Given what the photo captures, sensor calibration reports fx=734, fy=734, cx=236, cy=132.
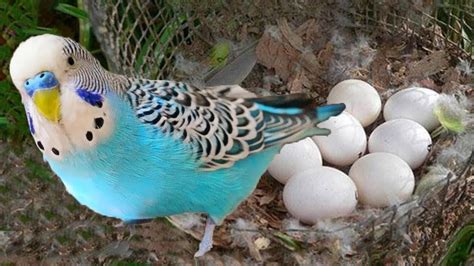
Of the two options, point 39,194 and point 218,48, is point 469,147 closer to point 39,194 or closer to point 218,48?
point 218,48

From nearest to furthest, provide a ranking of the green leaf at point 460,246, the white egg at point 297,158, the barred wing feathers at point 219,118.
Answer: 1. the barred wing feathers at point 219,118
2. the green leaf at point 460,246
3. the white egg at point 297,158

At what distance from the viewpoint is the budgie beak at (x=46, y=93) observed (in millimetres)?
723

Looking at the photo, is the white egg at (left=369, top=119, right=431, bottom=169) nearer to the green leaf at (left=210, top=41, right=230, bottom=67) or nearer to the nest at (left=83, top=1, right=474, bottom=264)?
the nest at (left=83, top=1, right=474, bottom=264)

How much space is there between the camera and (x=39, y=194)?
1203 mm

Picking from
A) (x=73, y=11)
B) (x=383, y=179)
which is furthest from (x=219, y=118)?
(x=73, y=11)

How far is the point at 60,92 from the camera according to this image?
737 millimetres

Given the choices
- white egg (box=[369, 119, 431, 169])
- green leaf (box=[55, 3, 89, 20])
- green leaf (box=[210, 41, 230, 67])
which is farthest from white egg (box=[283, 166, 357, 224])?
green leaf (box=[55, 3, 89, 20])

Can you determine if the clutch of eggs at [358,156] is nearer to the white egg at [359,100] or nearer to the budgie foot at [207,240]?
the white egg at [359,100]

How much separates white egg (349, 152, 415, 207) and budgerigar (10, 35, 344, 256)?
192 millimetres

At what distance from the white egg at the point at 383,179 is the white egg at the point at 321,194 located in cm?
3

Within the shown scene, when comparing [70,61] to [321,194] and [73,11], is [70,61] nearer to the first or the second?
[321,194]

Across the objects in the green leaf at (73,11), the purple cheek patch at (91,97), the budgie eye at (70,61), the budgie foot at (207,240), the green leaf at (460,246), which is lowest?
the budgie foot at (207,240)

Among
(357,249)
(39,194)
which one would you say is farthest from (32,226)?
(357,249)

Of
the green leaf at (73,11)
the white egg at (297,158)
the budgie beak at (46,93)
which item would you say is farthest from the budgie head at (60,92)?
the green leaf at (73,11)
